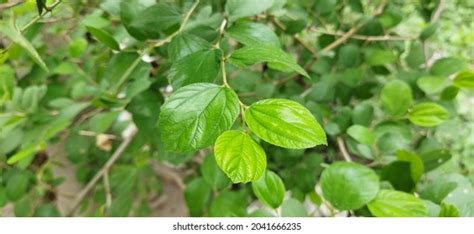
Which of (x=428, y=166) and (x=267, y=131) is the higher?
(x=267, y=131)

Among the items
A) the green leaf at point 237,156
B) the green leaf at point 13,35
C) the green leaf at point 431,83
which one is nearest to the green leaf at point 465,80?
the green leaf at point 431,83

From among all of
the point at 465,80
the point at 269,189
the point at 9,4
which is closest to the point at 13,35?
the point at 9,4

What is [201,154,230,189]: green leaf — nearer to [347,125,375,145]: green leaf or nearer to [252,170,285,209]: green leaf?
[252,170,285,209]: green leaf

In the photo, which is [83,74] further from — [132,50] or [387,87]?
[387,87]

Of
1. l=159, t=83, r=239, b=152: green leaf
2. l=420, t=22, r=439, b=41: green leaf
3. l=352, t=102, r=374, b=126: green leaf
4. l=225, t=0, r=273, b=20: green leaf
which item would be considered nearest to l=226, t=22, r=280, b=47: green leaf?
l=225, t=0, r=273, b=20: green leaf

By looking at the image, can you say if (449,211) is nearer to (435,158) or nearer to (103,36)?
(435,158)

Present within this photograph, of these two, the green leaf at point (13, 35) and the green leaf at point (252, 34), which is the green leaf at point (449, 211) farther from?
the green leaf at point (13, 35)

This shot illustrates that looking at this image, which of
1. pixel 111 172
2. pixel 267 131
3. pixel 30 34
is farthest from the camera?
pixel 111 172
